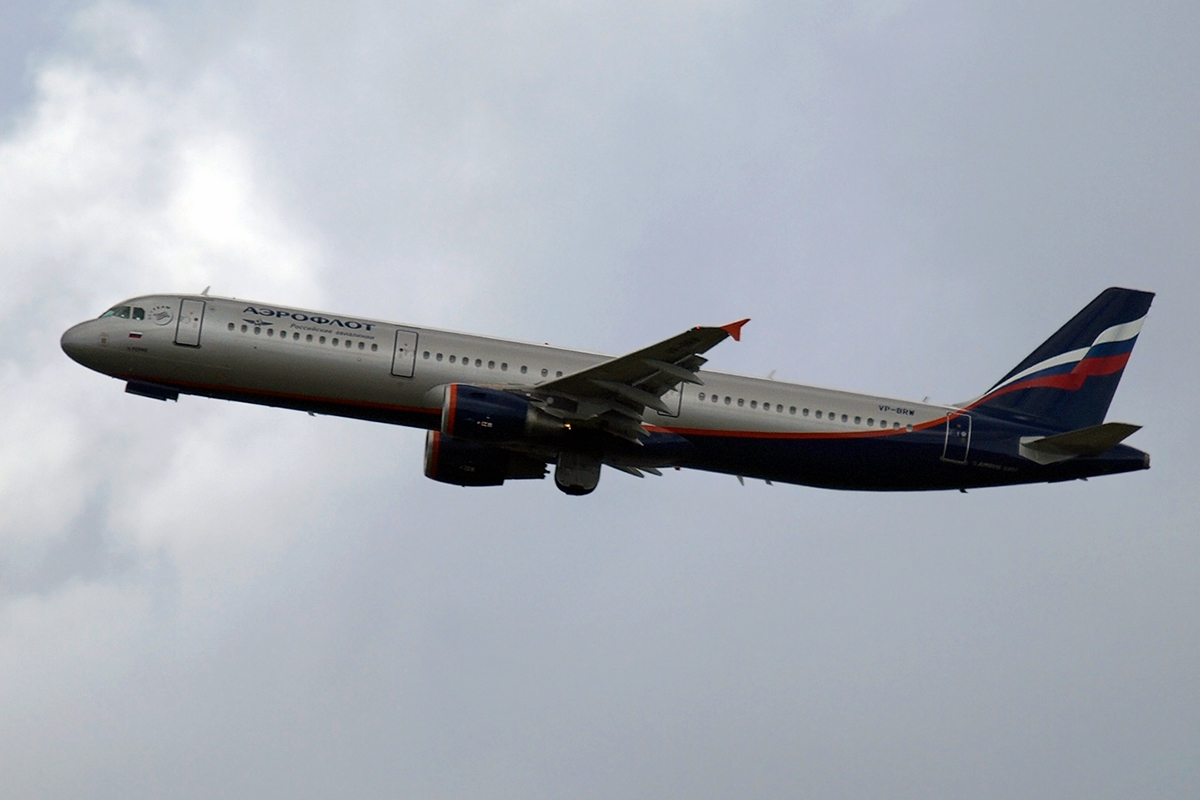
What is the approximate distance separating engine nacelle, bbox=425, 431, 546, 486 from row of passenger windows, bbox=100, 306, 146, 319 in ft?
30.7

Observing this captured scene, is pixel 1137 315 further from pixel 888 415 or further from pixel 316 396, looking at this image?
pixel 316 396

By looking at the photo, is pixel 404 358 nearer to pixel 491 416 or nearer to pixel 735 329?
pixel 491 416

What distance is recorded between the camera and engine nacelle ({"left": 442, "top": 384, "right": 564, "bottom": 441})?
132 feet

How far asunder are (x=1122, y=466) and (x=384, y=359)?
22.2 metres

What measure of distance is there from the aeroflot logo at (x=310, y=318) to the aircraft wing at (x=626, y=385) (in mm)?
5590

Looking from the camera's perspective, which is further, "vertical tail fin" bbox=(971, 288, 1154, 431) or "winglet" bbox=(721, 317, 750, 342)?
"vertical tail fin" bbox=(971, 288, 1154, 431)

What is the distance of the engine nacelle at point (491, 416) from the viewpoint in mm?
40375

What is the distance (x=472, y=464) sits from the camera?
149 ft

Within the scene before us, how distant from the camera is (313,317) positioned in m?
42.8

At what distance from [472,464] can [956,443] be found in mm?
14757

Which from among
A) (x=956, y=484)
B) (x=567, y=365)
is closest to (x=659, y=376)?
(x=567, y=365)

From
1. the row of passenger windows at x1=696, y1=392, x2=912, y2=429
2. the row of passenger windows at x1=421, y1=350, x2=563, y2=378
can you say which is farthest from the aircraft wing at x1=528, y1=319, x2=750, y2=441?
the row of passenger windows at x1=696, y1=392, x2=912, y2=429

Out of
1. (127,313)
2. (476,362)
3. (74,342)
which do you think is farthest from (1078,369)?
(74,342)

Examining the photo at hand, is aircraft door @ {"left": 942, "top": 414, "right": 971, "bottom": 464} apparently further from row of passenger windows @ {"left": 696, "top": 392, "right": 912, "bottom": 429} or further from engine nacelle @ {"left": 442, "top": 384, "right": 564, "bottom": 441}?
engine nacelle @ {"left": 442, "top": 384, "right": 564, "bottom": 441}
